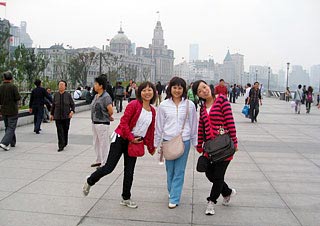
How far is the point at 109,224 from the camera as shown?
14.1 ft

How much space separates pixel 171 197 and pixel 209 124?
101cm

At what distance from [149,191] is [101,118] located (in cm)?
186

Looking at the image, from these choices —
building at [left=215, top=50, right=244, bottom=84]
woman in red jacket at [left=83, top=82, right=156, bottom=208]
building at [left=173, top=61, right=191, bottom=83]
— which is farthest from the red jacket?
building at [left=173, top=61, right=191, bottom=83]

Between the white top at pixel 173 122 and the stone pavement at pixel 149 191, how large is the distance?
863mm

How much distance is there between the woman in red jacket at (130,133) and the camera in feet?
16.1

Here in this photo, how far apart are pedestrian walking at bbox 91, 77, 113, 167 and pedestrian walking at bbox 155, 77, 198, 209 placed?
80.5 inches

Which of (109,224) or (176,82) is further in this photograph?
(176,82)

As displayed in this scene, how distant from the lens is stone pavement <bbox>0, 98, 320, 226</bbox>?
4.53 metres

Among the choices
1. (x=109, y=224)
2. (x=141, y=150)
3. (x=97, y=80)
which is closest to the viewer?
(x=109, y=224)

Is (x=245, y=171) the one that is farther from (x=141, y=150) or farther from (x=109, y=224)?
(x=109, y=224)

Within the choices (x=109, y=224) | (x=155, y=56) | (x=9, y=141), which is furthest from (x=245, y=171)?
(x=155, y=56)

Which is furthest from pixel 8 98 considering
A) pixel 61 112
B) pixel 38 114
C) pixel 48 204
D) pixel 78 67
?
pixel 78 67

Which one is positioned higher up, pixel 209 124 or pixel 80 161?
pixel 209 124

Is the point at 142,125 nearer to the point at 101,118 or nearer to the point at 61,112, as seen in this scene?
the point at 101,118
